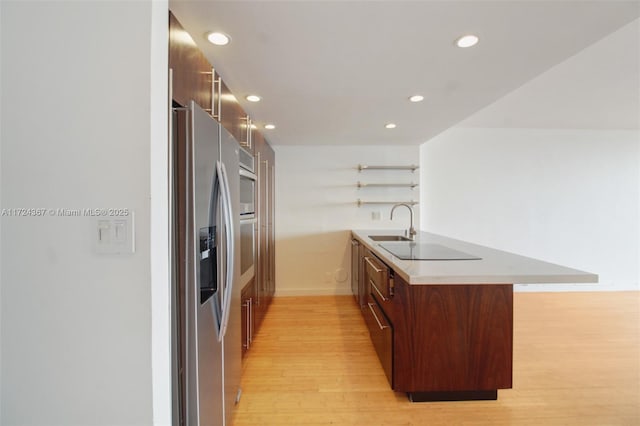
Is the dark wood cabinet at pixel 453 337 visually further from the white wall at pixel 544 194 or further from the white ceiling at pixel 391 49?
the white wall at pixel 544 194

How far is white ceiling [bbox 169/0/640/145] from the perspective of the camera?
119cm

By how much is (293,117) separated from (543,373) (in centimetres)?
296

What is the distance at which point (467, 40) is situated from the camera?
55.3 inches

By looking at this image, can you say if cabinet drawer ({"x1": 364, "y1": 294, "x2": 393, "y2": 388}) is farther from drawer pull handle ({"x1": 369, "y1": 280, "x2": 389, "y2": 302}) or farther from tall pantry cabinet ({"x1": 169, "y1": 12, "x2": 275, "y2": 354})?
tall pantry cabinet ({"x1": 169, "y1": 12, "x2": 275, "y2": 354})

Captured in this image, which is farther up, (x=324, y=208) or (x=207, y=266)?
(x=324, y=208)

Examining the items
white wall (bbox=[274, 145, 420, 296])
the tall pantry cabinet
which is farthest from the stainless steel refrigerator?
white wall (bbox=[274, 145, 420, 296])

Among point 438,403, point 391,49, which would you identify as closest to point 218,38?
point 391,49

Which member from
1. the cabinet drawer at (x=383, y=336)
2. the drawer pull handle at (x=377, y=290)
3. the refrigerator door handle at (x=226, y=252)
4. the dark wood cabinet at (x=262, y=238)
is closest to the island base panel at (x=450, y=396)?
the cabinet drawer at (x=383, y=336)
